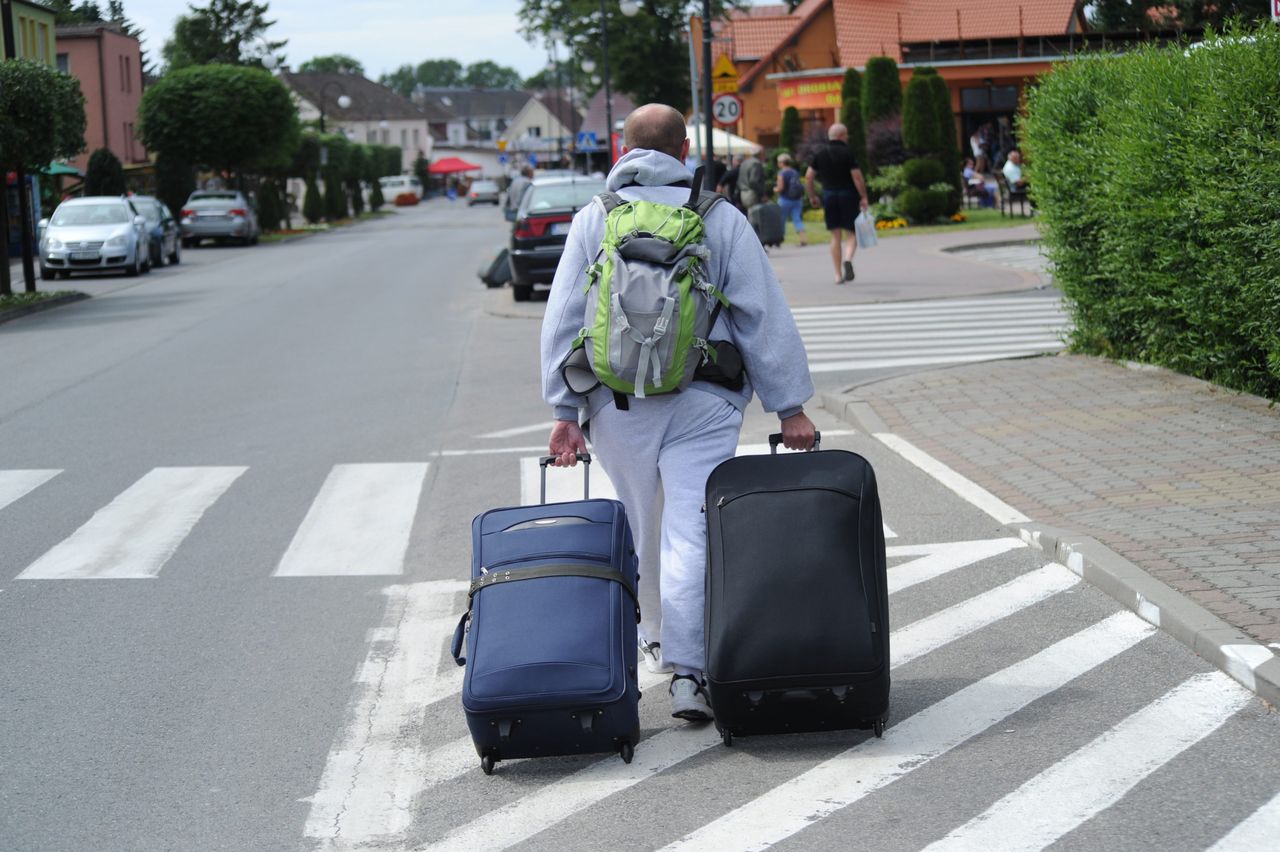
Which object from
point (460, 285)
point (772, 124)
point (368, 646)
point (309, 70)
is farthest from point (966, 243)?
point (309, 70)

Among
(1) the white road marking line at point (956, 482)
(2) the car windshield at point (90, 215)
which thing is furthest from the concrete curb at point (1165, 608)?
Result: (2) the car windshield at point (90, 215)

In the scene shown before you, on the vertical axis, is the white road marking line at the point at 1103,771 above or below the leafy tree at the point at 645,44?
below

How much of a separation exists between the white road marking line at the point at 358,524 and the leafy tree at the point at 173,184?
45065 millimetres

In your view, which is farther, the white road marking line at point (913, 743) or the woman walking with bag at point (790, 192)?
the woman walking with bag at point (790, 192)

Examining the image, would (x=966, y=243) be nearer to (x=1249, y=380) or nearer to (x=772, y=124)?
(x=1249, y=380)

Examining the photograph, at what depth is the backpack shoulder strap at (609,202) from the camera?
5.18 metres

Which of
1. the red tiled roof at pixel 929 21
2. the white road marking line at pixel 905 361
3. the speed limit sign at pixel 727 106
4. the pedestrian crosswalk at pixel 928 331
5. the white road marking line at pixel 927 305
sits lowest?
the white road marking line at pixel 905 361

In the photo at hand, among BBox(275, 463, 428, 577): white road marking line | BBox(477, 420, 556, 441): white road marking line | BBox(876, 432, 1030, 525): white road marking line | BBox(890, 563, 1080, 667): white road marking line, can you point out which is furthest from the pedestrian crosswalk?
BBox(890, 563, 1080, 667): white road marking line

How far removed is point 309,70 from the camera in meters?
182

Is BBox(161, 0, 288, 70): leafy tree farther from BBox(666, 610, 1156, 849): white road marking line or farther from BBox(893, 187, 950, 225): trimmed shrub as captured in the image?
BBox(666, 610, 1156, 849): white road marking line

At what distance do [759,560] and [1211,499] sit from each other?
3629 mm

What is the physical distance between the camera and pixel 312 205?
66.2 m

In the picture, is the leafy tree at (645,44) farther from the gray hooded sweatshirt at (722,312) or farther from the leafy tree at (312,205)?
the gray hooded sweatshirt at (722,312)

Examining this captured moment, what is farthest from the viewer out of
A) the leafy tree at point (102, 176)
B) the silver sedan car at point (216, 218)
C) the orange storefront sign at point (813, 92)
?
the orange storefront sign at point (813, 92)
